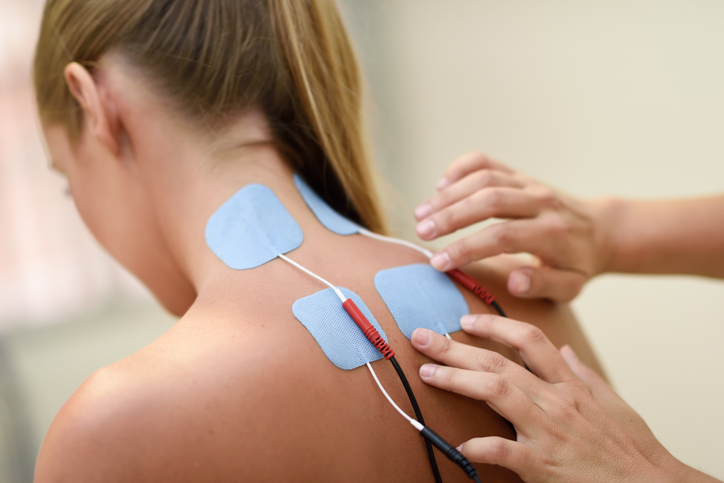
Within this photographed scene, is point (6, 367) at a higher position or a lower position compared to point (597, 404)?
lower

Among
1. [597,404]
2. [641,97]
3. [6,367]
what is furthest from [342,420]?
[6,367]

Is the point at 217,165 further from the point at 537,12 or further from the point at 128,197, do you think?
the point at 537,12

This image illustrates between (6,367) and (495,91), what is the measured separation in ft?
8.26

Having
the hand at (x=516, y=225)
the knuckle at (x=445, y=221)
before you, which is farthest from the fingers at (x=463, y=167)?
the knuckle at (x=445, y=221)

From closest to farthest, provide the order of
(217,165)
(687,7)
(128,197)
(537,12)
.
Result: (217,165) < (128,197) < (687,7) < (537,12)

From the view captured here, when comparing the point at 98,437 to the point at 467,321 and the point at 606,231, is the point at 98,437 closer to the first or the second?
the point at 467,321

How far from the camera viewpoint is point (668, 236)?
1165 mm

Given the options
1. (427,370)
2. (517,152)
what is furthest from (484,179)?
(517,152)

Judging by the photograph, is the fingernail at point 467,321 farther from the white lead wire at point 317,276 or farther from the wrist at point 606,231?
the wrist at point 606,231

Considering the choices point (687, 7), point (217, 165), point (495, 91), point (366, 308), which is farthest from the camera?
point (495, 91)

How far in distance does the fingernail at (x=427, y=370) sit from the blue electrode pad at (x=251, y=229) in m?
0.24

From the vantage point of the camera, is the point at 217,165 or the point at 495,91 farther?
the point at 495,91

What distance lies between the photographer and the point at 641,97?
2006mm

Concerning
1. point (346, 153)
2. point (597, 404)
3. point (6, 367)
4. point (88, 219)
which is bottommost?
point (6, 367)
